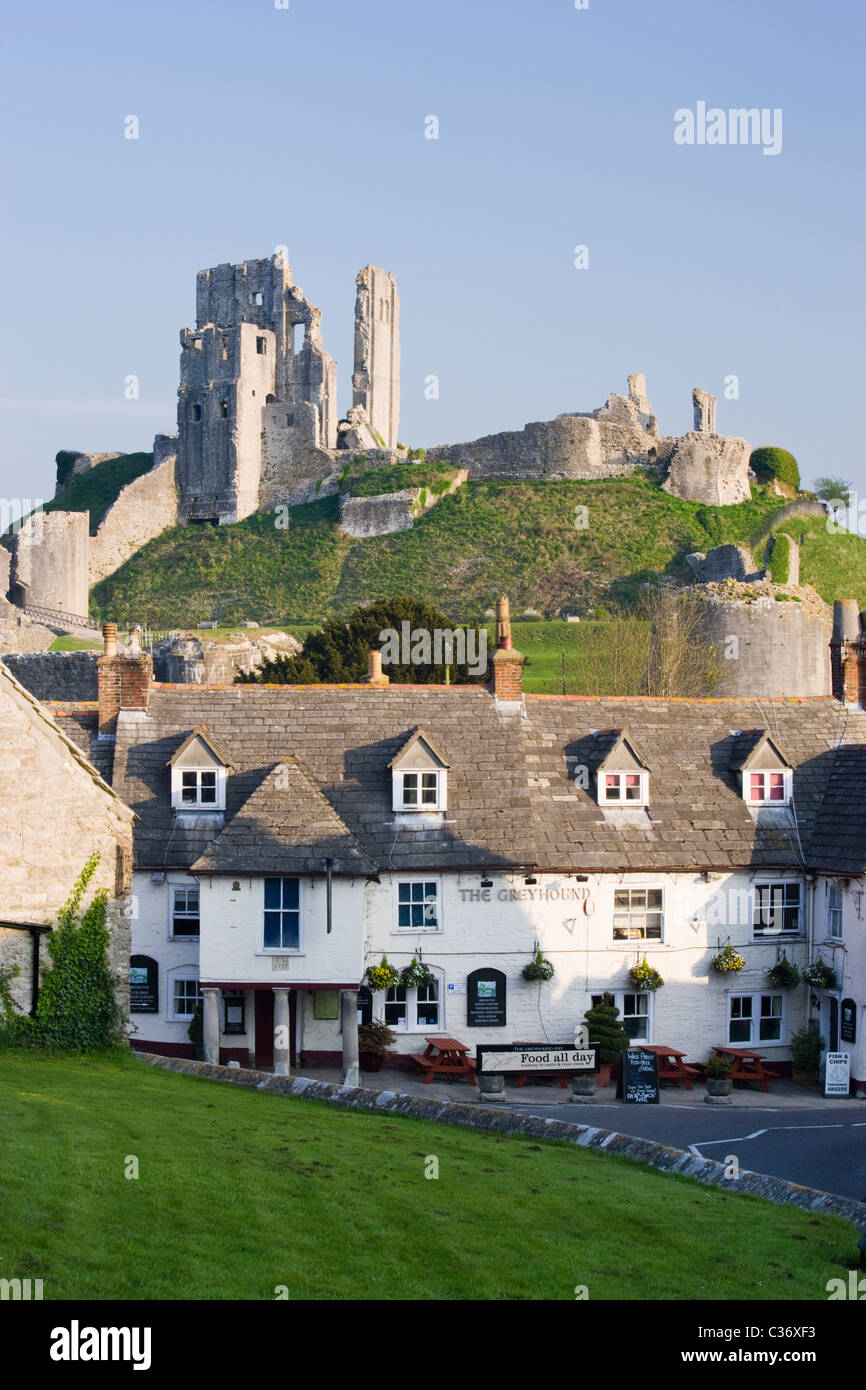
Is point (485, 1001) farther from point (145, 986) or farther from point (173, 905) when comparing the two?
point (145, 986)

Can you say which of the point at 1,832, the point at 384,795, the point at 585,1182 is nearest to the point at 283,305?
the point at 384,795

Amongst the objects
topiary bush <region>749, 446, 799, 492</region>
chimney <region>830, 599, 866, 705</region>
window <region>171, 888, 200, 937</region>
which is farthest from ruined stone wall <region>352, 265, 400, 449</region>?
window <region>171, 888, 200, 937</region>

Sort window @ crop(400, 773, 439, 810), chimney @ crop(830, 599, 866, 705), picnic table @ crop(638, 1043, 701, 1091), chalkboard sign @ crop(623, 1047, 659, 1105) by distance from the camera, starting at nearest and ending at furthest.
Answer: chalkboard sign @ crop(623, 1047, 659, 1105) < picnic table @ crop(638, 1043, 701, 1091) < window @ crop(400, 773, 439, 810) < chimney @ crop(830, 599, 866, 705)

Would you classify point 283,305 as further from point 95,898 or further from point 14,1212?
point 14,1212

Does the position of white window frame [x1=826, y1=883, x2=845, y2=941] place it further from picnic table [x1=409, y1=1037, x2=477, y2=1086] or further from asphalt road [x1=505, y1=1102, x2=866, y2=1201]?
picnic table [x1=409, y1=1037, x2=477, y2=1086]

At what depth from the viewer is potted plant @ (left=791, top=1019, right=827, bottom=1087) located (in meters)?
33.7

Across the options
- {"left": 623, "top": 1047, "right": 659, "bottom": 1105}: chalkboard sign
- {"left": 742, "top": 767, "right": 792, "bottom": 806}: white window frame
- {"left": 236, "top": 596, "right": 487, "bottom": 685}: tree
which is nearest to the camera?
{"left": 623, "top": 1047, "right": 659, "bottom": 1105}: chalkboard sign

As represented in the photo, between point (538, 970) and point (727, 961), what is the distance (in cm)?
404

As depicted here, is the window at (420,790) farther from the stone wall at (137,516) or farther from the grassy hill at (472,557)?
the stone wall at (137,516)

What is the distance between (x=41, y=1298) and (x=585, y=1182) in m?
7.99

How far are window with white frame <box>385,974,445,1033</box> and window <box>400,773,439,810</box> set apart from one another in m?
3.55

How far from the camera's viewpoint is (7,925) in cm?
2405

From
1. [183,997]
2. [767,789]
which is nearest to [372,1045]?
[183,997]

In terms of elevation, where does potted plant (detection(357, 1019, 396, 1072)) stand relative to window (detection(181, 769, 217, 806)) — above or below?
below
